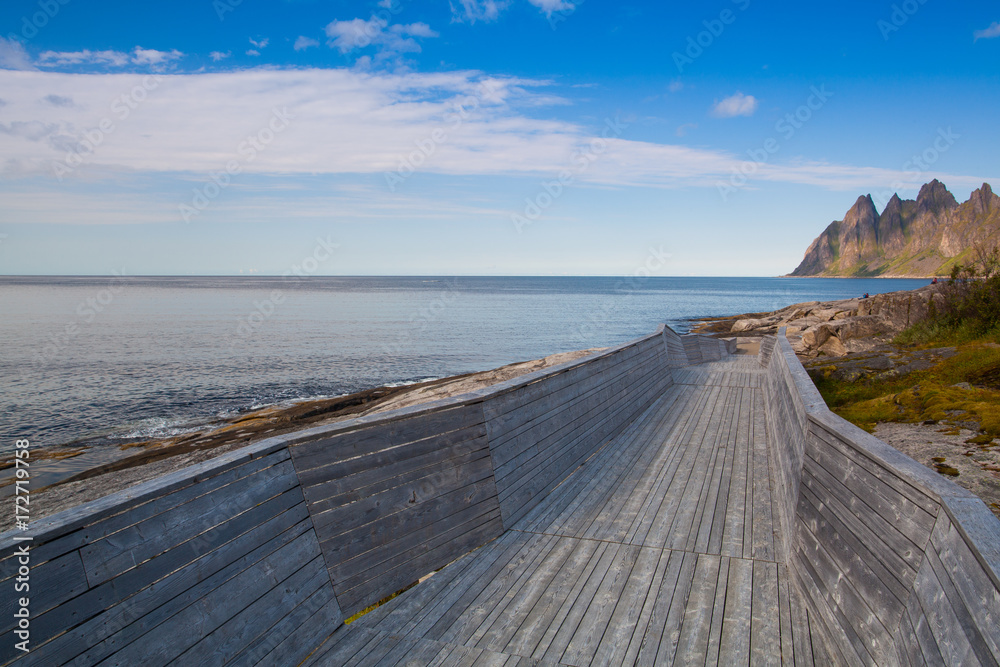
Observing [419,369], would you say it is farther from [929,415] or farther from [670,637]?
[670,637]

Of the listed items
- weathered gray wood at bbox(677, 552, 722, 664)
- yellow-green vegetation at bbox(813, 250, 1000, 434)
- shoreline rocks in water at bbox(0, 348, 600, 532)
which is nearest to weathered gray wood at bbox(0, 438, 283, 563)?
weathered gray wood at bbox(677, 552, 722, 664)

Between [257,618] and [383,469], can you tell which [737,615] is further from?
[257,618]

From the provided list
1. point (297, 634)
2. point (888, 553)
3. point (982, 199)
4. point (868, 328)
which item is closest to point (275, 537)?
point (297, 634)

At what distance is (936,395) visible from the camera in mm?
7621

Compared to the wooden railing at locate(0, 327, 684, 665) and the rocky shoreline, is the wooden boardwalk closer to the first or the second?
the wooden railing at locate(0, 327, 684, 665)

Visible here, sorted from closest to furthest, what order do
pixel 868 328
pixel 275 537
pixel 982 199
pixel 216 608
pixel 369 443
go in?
1. pixel 216 608
2. pixel 275 537
3. pixel 369 443
4. pixel 868 328
5. pixel 982 199

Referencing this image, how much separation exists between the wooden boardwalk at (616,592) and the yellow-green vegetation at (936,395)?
2692 mm

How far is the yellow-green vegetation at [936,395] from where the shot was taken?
6.86 m

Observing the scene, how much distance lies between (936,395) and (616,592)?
642 cm

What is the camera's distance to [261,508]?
3037 mm

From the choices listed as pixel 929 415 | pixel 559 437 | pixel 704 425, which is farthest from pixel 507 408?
pixel 929 415

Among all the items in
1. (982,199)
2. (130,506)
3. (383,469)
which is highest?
(982,199)

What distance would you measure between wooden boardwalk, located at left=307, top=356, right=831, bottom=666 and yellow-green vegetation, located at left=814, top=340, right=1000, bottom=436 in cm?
269

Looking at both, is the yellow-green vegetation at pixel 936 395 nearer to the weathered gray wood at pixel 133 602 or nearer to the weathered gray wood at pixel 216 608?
the weathered gray wood at pixel 216 608
